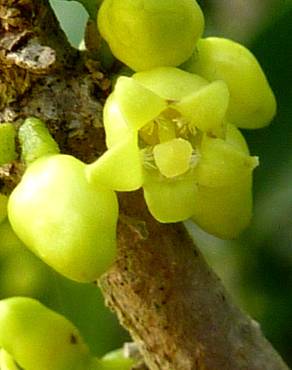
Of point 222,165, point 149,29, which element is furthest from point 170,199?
point 149,29

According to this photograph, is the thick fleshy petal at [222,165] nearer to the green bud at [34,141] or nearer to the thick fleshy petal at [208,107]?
the thick fleshy petal at [208,107]

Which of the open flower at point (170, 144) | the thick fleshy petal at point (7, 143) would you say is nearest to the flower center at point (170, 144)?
the open flower at point (170, 144)

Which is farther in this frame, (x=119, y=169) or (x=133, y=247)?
(x=133, y=247)

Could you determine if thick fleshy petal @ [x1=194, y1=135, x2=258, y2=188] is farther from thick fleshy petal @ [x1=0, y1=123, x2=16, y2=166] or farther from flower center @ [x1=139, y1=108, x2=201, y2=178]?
thick fleshy petal @ [x1=0, y1=123, x2=16, y2=166]

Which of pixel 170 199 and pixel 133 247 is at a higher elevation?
pixel 170 199

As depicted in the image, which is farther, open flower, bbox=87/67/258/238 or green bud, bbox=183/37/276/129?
green bud, bbox=183/37/276/129

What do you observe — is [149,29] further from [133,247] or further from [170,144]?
[133,247]

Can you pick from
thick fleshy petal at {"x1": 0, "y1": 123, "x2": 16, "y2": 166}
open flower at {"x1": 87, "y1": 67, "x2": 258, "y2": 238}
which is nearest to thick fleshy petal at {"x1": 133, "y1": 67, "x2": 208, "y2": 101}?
open flower at {"x1": 87, "y1": 67, "x2": 258, "y2": 238}

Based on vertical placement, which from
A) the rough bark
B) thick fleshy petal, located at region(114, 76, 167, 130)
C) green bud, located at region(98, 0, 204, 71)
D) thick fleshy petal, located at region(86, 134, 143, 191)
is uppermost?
green bud, located at region(98, 0, 204, 71)
